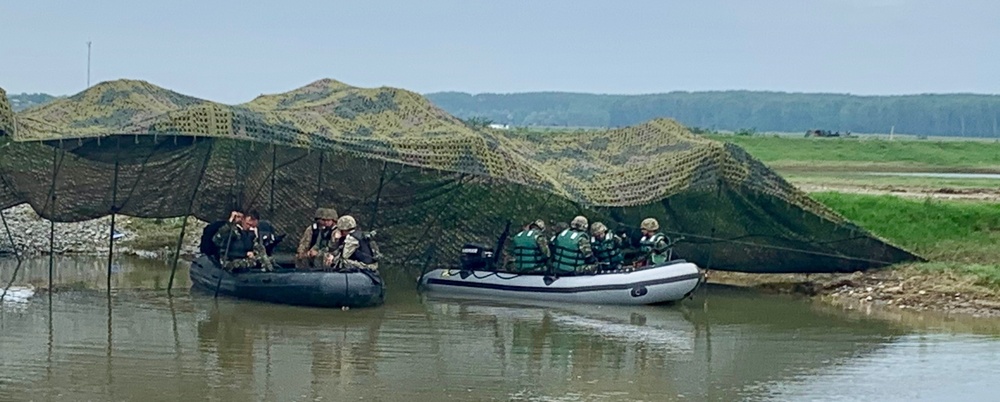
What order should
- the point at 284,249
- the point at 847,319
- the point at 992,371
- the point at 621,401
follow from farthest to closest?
1. the point at 284,249
2. the point at 847,319
3. the point at 992,371
4. the point at 621,401

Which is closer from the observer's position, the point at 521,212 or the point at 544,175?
the point at 544,175

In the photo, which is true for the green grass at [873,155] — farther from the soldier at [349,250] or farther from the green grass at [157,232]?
the soldier at [349,250]

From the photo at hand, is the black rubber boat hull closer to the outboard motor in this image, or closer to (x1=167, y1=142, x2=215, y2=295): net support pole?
(x1=167, y1=142, x2=215, y2=295): net support pole

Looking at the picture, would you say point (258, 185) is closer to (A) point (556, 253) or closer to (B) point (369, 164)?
(B) point (369, 164)

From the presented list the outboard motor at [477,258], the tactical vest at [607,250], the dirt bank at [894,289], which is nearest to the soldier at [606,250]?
the tactical vest at [607,250]

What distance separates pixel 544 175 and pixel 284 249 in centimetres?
619

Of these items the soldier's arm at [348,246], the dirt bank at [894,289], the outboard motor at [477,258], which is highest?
the soldier's arm at [348,246]

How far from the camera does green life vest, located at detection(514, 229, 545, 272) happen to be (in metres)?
23.8

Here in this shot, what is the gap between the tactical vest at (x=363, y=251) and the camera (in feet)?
73.3

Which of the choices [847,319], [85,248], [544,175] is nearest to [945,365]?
[847,319]

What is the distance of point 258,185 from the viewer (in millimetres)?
25766

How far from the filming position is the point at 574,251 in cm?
2353

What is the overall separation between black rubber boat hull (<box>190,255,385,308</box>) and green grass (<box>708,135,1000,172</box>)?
3094 centimetres

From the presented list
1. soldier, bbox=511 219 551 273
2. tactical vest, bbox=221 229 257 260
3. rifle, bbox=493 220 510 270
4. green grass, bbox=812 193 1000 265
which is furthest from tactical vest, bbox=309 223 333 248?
green grass, bbox=812 193 1000 265
